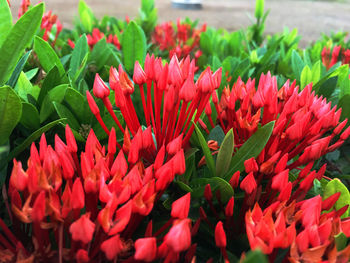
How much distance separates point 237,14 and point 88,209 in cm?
1443

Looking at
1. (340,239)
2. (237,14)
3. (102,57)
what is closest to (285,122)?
→ (340,239)

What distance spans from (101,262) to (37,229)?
0.46 ft

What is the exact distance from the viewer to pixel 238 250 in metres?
0.89

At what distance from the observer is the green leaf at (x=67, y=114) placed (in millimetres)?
1069

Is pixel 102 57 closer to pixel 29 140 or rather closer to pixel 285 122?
pixel 29 140

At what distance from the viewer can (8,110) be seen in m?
0.88

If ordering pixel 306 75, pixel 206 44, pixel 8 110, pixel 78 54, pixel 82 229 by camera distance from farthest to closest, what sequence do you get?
pixel 206 44 < pixel 306 75 < pixel 78 54 < pixel 8 110 < pixel 82 229

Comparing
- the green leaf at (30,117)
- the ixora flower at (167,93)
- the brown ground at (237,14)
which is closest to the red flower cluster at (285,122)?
the ixora flower at (167,93)

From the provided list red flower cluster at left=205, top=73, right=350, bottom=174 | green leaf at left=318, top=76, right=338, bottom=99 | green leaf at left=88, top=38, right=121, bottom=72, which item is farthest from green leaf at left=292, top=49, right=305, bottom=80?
green leaf at left=88, top=38, right=121, bottom=72

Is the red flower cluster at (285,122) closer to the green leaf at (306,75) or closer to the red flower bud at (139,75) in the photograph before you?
the red flower bud at (139,75)

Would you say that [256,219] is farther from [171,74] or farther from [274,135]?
[171,74]

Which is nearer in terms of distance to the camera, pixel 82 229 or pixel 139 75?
pixel 82 229

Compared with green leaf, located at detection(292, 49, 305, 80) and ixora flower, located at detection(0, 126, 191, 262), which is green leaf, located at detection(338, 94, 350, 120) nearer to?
green leaf, located at detection(292, 49, 305, 80)

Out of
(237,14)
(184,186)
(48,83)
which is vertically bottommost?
(237,14)
